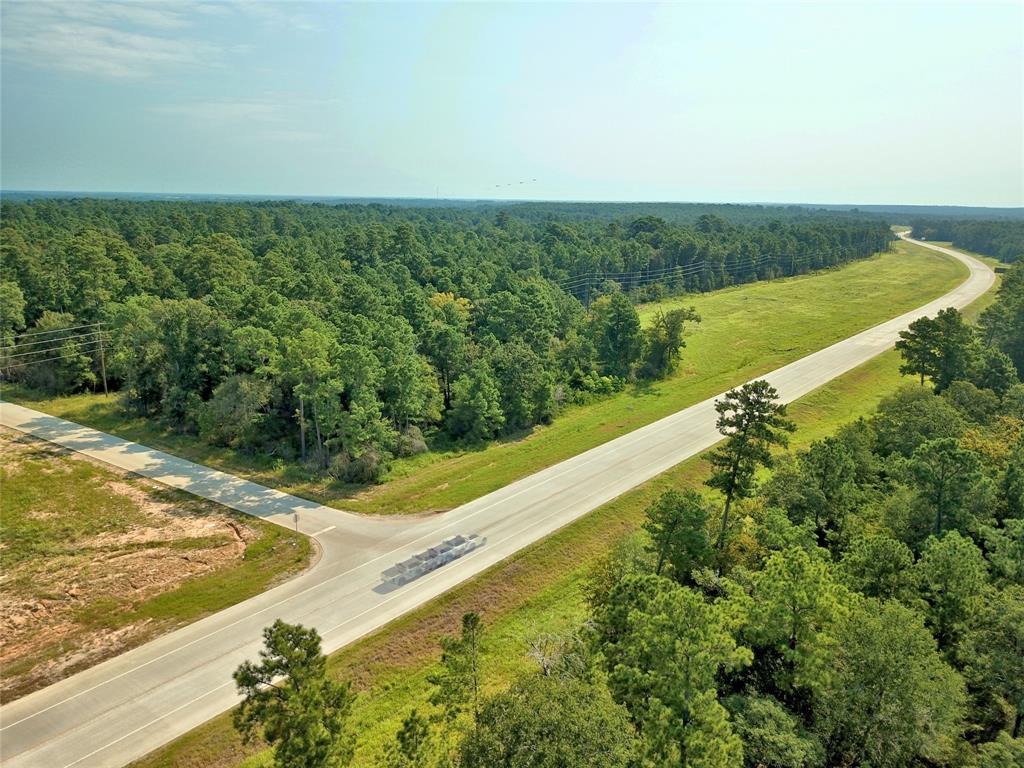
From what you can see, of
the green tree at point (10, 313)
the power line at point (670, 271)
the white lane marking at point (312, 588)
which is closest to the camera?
the white lane marking at point (312, 588)

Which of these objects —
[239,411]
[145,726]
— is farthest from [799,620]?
[239,411]

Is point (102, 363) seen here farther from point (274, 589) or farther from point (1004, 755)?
point (1004, 755)

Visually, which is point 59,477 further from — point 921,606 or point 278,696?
point 921,606

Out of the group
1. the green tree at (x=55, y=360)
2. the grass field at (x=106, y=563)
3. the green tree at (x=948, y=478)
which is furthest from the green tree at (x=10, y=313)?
the green tree at (x=948, y=478)

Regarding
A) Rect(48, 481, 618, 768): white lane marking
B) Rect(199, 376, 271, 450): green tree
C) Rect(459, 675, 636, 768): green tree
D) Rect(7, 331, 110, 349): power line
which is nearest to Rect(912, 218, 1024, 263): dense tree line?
Rect(48, 481, 618, 768): white lane marking

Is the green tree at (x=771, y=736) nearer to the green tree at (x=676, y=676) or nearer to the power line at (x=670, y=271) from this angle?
the green tree at (x=676, y=676)

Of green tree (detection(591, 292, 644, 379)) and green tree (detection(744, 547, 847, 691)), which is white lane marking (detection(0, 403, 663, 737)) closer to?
green tree (detection(744, 547, 847, 691))

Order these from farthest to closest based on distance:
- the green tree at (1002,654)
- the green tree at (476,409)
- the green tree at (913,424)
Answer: the green tree at (476,409) < the green tree at (913,424) < the green tree at (1002,654)
